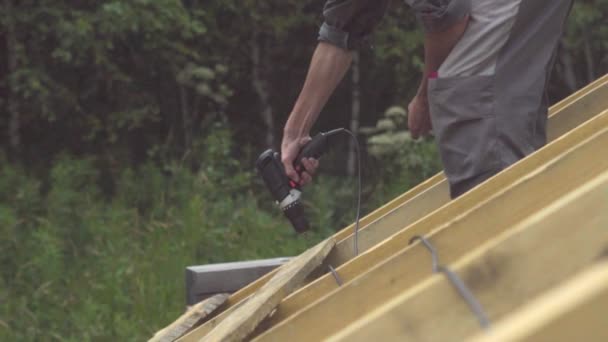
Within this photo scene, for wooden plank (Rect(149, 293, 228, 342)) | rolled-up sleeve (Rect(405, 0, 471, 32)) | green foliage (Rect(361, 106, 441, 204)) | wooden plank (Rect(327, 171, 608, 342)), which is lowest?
green foliage (Rect(361, 106, 441, 204))

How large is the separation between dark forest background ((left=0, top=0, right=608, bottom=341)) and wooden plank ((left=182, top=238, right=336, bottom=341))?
325 cm

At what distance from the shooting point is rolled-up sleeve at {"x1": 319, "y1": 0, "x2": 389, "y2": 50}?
127 inches

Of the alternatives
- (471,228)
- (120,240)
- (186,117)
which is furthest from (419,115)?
(186,117)

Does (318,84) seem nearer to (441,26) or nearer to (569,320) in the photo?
(441,26)

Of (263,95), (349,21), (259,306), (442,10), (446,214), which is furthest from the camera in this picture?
(263,95)

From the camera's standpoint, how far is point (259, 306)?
7.26ft

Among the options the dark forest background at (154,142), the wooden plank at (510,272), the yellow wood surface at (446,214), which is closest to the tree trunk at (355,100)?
the dark forest background at (154,142)

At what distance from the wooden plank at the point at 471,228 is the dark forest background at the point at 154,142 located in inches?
158

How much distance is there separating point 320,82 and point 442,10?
2.11 ft

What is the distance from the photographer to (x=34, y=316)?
238 inches

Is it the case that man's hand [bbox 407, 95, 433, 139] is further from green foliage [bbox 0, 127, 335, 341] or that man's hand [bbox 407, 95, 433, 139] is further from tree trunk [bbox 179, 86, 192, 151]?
tree trunk [bbox 179, 86, 192, 151]

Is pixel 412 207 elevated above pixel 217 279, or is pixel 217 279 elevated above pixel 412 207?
pixel 412 207

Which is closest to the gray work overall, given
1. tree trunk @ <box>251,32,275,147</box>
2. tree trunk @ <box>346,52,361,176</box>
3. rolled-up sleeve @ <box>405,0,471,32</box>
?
rolled-up sleeve @ <box>405,0,471,32</box>

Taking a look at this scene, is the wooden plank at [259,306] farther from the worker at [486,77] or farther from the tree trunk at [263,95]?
the tree trunk at [263,95]
